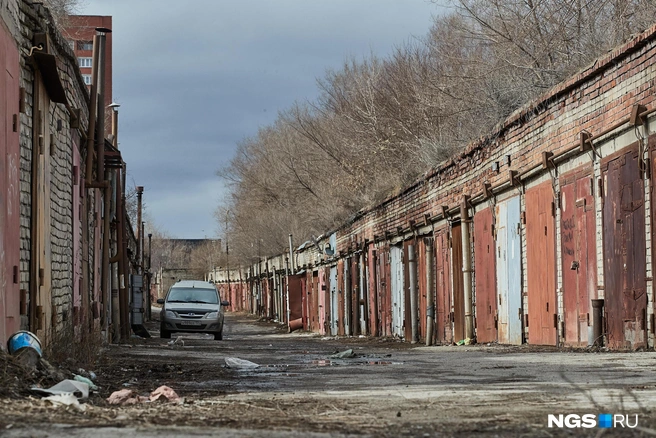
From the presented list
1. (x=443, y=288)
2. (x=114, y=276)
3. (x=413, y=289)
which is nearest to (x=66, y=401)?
(x=443, y=288)

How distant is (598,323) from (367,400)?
6983mm

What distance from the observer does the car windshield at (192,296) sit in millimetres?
27422

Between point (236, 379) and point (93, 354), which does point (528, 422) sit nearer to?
point (236, 379)

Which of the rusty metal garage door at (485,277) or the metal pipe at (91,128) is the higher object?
the metal pipe at (91,128)

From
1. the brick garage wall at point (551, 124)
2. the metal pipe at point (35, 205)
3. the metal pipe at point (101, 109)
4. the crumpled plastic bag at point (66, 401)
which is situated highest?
the metal pipe at point (101, 109)

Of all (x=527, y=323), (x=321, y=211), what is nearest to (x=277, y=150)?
(x=321, y=211)

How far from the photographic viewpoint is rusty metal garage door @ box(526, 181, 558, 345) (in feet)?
49.0

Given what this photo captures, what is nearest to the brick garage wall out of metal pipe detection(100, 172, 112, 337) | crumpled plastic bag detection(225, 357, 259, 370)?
crumpled plastic bag detection(225, 357, 259, 370)

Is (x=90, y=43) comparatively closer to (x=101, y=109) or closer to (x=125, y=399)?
(x=101, y=109)

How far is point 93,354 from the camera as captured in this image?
11.1m

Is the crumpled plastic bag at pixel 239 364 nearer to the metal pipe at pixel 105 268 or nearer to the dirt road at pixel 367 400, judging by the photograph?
the dirt road at pixel 367 400

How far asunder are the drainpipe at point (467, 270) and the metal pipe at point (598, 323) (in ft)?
21.3

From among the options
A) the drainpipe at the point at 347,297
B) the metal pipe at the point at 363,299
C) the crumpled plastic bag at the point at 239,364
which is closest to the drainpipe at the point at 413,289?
the metal pipe at the point at 363,299

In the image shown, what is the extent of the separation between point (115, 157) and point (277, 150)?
31.4 meters
